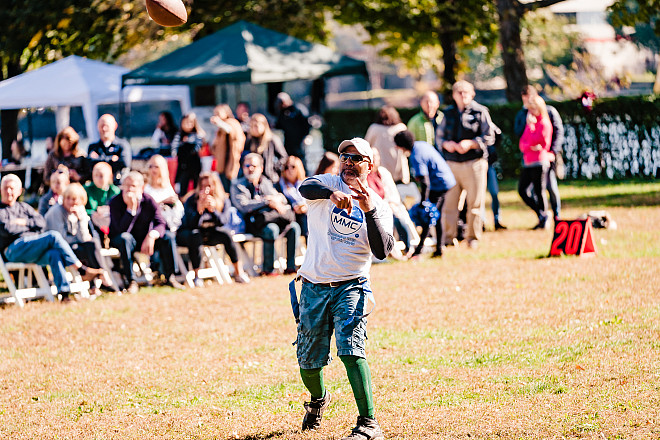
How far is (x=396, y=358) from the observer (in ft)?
25.3

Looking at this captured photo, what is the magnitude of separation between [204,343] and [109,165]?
4790 mm

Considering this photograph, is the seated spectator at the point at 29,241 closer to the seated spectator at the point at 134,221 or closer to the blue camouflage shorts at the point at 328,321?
the seated spectator at the point at 134,221

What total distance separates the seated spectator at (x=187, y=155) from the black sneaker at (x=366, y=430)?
33.7 feet

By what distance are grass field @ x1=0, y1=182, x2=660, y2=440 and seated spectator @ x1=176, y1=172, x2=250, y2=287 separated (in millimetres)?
501

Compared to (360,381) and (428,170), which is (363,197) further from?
(428,170)

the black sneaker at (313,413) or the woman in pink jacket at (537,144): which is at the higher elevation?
the woman in pink jacket at (537,144)

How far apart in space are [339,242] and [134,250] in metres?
5.93

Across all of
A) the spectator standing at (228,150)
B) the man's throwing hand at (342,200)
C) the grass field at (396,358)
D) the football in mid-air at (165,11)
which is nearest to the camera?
the man's throwing hand at (342,200)

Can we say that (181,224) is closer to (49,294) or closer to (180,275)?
(180,275)

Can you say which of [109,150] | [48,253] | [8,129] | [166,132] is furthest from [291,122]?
[8,129]

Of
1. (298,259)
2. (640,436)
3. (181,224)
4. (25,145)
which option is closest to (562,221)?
(298,259)

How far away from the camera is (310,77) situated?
58.7ft

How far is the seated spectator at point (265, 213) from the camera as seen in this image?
11961 mm

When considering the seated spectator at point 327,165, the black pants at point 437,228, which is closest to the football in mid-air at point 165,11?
the seated spectator at point 327,165
